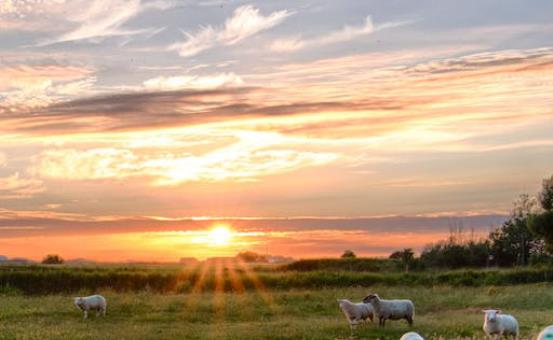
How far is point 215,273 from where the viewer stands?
2552 inches

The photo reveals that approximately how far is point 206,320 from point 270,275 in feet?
82.6

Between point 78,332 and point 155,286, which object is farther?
point 155,286

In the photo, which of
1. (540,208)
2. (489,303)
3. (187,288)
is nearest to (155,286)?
(187,288)

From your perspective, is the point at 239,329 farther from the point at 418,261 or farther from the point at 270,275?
the point at 418,261

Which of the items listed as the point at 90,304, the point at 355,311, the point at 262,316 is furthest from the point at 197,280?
the point at 355,311

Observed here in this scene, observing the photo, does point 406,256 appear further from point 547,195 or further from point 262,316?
point 262,316

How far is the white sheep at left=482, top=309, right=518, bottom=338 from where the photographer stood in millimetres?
27453

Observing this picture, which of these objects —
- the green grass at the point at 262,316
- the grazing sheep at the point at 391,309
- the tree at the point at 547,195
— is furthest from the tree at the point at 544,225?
the grazing sheep at the point at 391,309

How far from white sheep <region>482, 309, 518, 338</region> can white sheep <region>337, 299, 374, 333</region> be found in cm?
598

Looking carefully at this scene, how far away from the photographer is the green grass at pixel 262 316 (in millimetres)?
30281

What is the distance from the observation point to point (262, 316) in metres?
39.1

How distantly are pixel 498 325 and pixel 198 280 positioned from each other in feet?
116

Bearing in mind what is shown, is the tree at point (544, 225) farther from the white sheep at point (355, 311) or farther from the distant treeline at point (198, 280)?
the white sheep at point (355, 311)

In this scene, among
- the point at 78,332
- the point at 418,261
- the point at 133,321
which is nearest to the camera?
the point at 78,332
